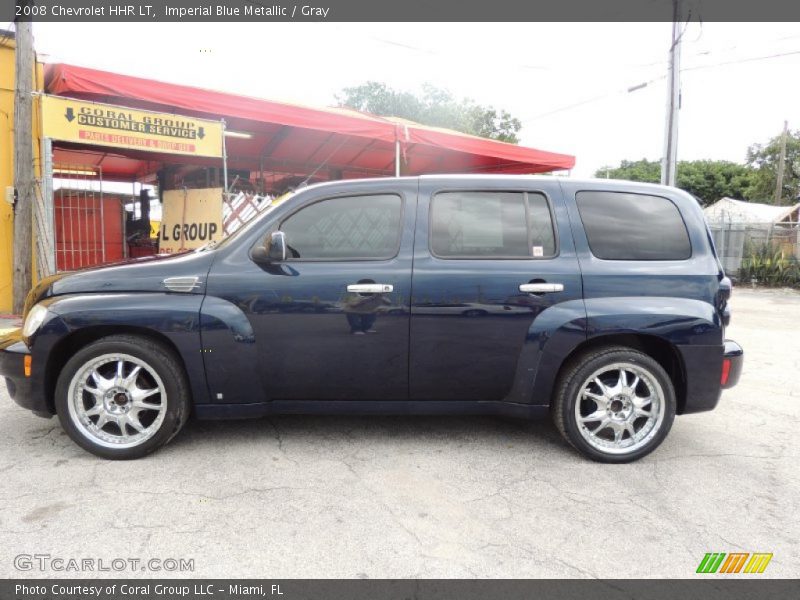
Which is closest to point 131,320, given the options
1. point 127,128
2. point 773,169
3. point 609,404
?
point 609,404

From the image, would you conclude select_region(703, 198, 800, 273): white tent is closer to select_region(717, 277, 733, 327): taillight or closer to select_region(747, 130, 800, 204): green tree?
select_region(717, 277, 733, 327): taillight

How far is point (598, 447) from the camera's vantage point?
339 cm

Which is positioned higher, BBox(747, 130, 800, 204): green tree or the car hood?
BBox(747, 130, 800, 204): green tree

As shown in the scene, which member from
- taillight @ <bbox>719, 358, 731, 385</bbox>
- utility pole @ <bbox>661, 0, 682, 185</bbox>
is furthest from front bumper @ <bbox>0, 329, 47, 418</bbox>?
utility pole @ <bbox>661, 0, 682, 185</bbox>

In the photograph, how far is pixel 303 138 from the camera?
1126 cm

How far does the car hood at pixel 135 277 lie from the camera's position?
10.8ft

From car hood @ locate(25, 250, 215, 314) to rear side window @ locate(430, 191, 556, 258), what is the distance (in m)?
1.42

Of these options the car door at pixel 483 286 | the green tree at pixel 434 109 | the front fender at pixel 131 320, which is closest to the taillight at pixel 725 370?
the car door at pixel 483 286

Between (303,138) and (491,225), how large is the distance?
864 centimetres

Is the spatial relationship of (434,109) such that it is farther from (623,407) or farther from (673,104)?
(623,407)

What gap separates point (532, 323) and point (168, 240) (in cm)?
749

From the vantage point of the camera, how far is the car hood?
329 cm
